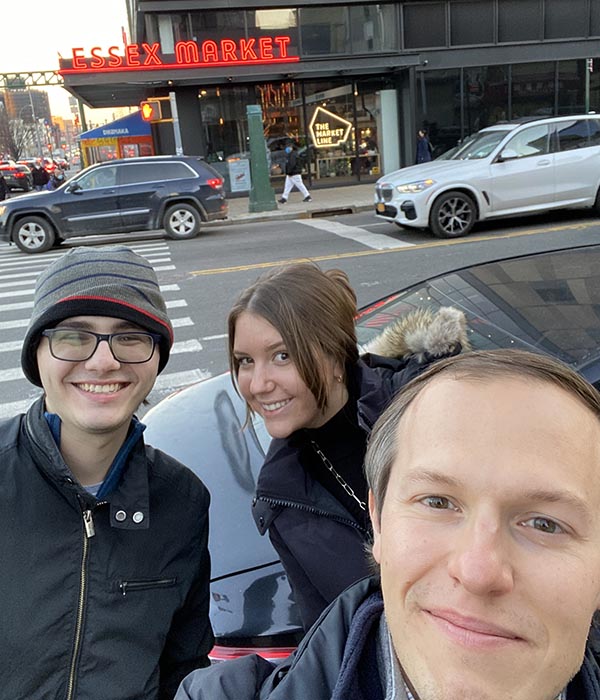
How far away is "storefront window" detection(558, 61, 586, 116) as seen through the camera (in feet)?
72.0

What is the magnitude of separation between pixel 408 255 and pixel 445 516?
966 centimetres

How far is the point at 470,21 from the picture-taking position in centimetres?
→ 2122

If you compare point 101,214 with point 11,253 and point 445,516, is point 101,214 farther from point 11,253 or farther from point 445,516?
point 445,516

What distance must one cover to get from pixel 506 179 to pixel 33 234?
→ 9.30 meters

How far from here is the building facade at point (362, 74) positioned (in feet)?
65.9

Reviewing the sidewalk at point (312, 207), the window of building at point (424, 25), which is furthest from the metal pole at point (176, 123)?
the window of building at point (424, 25)

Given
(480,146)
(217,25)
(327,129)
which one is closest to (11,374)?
(480,146)

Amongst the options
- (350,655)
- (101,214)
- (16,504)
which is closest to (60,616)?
(16,504)

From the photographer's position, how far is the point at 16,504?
5.35 feet

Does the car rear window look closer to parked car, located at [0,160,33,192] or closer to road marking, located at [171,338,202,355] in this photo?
road marking, located at [171,338,202,355]

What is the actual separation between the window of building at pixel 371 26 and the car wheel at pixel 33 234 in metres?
11.9

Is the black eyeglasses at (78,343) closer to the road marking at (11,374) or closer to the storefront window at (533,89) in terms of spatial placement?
the road marking at (11,374)

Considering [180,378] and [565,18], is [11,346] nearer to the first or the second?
[180,378]

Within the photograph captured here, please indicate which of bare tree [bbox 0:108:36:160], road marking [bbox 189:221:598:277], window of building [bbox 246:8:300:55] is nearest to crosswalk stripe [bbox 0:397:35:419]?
road marking [bbox 189:221:598:277]
